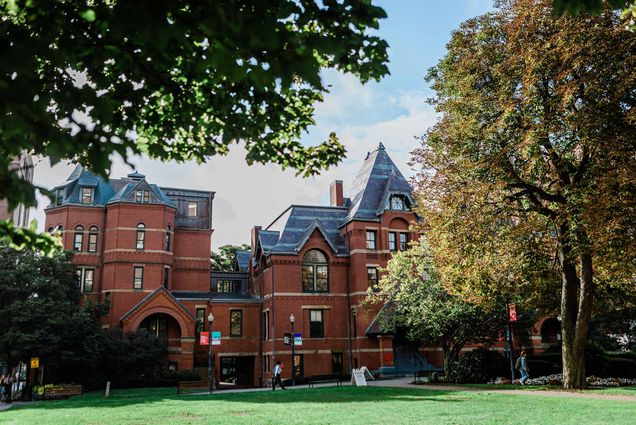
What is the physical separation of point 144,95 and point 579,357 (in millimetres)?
19909

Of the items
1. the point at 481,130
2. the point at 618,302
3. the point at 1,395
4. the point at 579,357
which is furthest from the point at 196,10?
the point at 1,395

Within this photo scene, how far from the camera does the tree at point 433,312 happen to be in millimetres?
28219

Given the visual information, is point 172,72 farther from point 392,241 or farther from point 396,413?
point 392,241

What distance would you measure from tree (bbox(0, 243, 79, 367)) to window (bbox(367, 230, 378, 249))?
21.2m

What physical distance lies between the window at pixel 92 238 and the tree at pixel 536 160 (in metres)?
28.9

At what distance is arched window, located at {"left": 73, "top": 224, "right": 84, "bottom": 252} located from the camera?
42344 mm

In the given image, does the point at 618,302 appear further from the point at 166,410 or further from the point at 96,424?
the point at 96,424

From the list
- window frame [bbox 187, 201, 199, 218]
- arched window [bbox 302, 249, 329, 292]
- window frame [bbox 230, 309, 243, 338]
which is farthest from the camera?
window frame [bbox 187, 201, 199, 218]

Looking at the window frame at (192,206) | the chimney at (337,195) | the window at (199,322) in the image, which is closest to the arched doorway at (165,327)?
the window at (199,322)

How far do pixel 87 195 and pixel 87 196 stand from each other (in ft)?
0.28

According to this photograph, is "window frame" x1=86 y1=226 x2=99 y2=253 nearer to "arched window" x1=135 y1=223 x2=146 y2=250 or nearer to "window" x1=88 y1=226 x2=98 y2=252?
"window" x1=88 y1=226 x2=98 y2=252

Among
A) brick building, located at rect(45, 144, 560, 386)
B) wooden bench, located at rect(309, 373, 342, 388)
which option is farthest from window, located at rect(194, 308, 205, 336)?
wooden bench, located at rect(309, 373, 342, 388)

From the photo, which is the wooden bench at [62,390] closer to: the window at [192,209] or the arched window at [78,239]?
the arched window at [78,239]

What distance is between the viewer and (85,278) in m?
42.2
